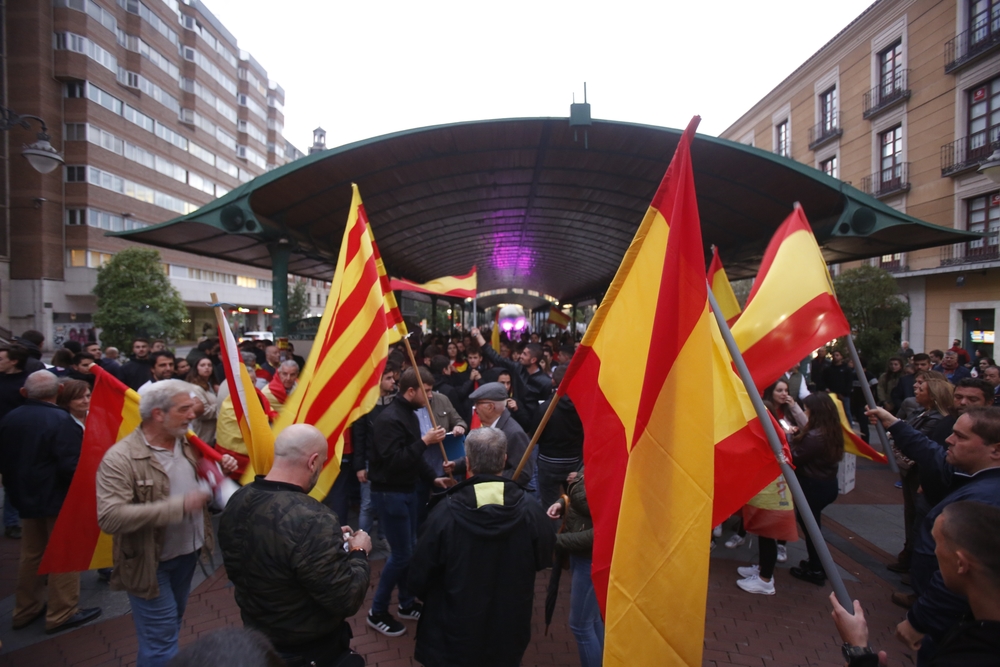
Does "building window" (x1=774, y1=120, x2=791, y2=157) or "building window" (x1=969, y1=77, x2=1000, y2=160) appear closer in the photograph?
"building window" (x1=969, y1=77, x2=1000, y2=160)

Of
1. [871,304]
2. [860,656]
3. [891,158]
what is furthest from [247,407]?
[891,158]

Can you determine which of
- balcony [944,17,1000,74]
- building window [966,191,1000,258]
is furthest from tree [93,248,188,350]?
balcony [944,17,1000,74]

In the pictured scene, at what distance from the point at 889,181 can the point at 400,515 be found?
82.7ft

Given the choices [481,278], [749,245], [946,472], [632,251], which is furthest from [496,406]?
[481,278]

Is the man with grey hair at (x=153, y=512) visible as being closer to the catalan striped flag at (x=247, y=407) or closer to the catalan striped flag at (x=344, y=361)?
the catalan striped flag at (x=247, y=407)

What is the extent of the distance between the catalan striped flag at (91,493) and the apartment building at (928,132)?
22870mm

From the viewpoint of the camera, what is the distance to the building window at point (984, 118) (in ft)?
55.4

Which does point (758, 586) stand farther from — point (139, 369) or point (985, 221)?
point (985, 221)

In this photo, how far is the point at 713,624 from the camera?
163 inches

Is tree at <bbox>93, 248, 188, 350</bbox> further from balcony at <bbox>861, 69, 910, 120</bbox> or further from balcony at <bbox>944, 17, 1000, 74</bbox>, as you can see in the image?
balcony at <bbox>944, 17, 1000, 74</bbox>

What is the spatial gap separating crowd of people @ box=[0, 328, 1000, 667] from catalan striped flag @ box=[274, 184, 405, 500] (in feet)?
1.39

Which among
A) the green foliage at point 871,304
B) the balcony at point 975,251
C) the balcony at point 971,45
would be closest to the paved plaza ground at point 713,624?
the green foliage at point 871,304

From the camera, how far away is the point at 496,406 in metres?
4.32

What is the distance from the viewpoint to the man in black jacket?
7.07m
